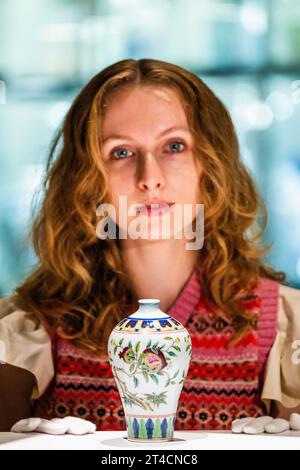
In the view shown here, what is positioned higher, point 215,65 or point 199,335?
point 215,65

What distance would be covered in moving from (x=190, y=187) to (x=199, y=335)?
0.33m

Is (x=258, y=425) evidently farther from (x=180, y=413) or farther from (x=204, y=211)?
(x=204, y=211)

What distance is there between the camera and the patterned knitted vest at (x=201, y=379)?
216 cm

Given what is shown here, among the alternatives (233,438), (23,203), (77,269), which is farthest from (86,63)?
(233,438)

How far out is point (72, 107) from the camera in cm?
226

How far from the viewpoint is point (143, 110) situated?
2.16m

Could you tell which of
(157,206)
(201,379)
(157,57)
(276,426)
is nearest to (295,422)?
(276,426)

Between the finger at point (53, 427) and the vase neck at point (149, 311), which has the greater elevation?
the vase neck at point (149, 311)

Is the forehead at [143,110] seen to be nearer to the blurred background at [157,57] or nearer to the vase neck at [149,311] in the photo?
the blurred background at [157,57]

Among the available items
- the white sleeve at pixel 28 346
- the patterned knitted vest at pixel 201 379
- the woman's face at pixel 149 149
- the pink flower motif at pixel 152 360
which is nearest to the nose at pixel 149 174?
the woman's face at pixel 149 149

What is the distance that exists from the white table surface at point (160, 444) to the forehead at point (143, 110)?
68 cm

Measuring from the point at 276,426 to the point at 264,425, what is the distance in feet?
0.08

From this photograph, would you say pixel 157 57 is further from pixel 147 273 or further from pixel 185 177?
pixel 147 273

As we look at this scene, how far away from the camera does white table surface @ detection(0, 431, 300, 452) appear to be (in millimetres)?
1727
